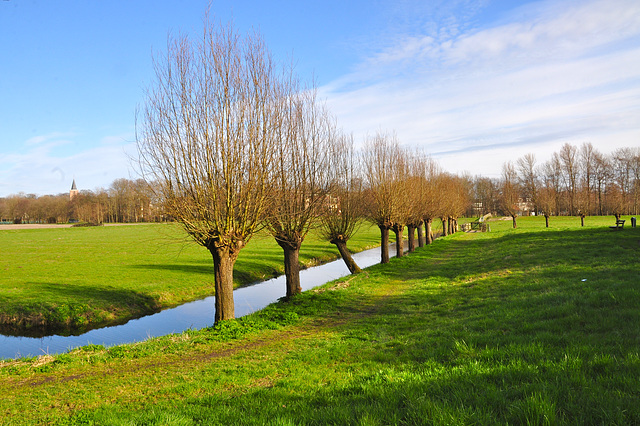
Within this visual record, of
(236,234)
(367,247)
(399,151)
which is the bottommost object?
(367,247)

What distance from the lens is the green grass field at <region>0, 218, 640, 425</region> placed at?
13.8 feet

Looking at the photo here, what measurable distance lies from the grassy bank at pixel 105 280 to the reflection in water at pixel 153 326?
1236 mm

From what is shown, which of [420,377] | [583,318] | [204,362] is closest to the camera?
[420,377]

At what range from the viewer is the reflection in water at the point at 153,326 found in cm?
1416

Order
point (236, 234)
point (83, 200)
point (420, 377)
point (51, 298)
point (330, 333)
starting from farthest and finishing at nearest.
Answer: point (83, 200)
point (51, 298)
point (236, 234)
point (330, 333)
point (420, 377)

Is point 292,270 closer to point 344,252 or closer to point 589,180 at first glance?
point 344,252

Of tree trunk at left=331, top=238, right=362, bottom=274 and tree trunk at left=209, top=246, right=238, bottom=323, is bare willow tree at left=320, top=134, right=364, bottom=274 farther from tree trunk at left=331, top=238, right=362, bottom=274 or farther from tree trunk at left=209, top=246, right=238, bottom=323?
tree trunk at left=209, top=246, right=238, bottom=323

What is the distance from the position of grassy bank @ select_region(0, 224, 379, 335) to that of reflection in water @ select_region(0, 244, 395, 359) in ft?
4.05

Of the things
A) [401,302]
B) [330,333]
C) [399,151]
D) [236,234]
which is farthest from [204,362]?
[399,151]

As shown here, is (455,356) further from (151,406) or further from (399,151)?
(399,151)

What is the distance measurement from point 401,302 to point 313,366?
7086 millimetres

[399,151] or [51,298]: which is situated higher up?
[399,151]

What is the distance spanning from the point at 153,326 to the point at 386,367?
44.9 ft

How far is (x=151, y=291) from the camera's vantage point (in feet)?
70.7
